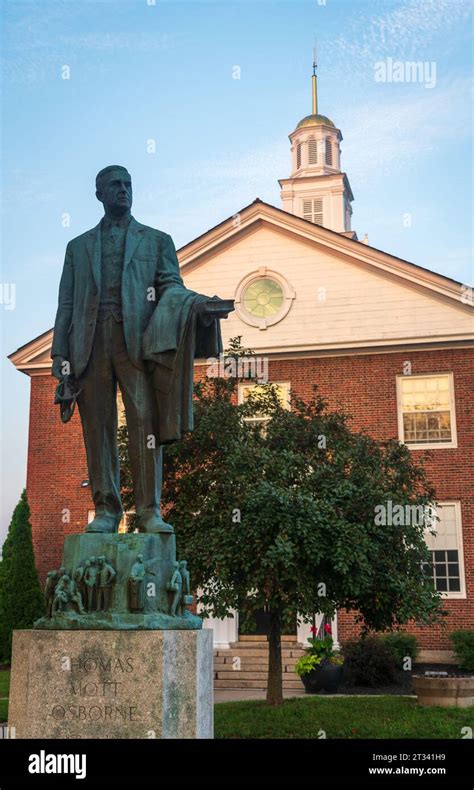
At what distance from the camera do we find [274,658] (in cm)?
1350

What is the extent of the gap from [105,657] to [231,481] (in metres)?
7.50

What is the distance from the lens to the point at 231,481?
12.6 meters

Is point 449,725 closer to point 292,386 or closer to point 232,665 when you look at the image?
point 232,665

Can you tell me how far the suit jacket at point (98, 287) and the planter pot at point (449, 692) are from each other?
9.96 meters

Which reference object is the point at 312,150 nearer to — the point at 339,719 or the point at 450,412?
the point at 450,412

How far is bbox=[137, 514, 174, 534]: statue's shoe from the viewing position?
5.73 meters

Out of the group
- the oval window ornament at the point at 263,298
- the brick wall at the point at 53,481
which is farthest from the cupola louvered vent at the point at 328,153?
the brick wall at the point at 53,481

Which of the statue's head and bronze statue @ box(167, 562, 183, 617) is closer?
bronze statue @ box(167, 562, 183, 617)

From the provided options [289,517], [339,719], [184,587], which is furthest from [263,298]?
[184,587]

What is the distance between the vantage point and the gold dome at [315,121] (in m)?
34.5

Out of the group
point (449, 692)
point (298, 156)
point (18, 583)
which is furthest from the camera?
point (298, 156)

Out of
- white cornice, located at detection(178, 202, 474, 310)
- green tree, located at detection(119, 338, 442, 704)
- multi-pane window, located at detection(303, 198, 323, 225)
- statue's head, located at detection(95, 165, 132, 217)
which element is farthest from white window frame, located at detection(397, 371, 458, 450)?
statue's head, located at detection(95, 165, 132, 217)

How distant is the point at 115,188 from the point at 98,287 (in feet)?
2.47

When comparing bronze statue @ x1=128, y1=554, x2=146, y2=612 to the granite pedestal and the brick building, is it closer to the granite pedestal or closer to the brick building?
the granite pedestal
